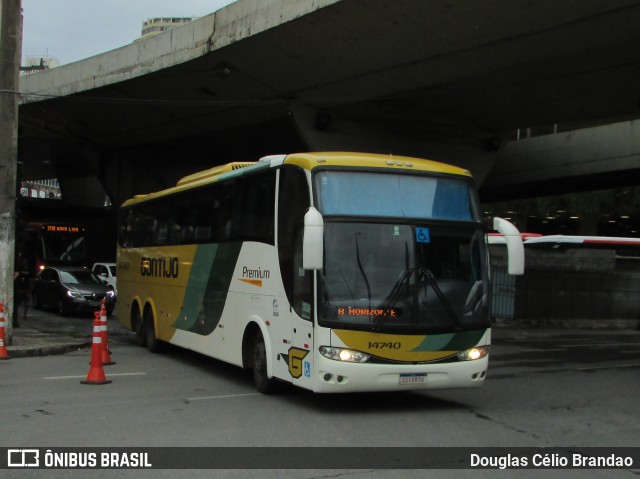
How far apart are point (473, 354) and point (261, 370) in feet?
10.4

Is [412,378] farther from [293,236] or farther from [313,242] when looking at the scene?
[293,236]

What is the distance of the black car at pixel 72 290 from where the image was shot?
25.6 meters

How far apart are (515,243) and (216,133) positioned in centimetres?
2713

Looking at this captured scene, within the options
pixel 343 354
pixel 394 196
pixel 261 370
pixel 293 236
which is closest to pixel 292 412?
pixel 343 354

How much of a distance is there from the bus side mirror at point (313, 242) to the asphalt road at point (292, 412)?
1928 mm

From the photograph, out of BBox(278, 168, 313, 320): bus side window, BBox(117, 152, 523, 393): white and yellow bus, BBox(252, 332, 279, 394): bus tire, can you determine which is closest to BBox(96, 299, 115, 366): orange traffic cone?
BBox(117, 152, 523, 393): white and yellow bus

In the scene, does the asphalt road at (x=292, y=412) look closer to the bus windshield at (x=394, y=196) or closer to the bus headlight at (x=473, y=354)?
the bus headlight at (x=473, y=354)

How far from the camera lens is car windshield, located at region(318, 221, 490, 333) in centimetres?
962

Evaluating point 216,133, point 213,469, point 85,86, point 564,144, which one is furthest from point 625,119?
point 213,469

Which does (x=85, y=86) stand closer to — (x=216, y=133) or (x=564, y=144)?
(x=216, y=133)

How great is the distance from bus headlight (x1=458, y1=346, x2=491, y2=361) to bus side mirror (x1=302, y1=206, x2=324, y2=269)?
239 cm

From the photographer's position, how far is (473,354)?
33.4 feet

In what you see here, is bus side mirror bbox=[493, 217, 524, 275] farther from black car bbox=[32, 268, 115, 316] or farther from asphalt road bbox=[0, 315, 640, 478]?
black car bbox=[32, 268, 115, 316]

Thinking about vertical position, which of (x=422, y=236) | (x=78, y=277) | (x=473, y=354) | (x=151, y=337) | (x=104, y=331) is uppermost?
(x=422, y=236)
